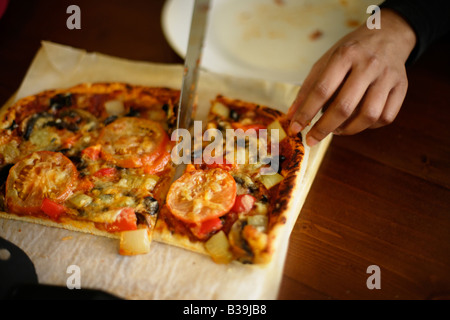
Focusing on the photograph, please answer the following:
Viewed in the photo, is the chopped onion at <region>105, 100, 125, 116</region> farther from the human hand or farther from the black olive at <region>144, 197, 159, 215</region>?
the human hand

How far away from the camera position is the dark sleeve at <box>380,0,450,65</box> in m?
2.29

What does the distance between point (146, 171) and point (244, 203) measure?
0.57 meters

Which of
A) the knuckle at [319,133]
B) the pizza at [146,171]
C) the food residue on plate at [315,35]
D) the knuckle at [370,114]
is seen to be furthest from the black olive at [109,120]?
the food residue on plate at [315,35]

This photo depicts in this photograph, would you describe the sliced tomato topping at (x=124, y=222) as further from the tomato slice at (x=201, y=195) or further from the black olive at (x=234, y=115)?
the black olive at (x=234, y=115)

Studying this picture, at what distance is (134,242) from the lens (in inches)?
76.9

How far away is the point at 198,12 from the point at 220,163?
73cm

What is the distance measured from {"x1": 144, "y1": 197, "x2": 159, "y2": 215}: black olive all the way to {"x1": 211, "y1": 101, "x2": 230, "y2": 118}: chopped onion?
68cm

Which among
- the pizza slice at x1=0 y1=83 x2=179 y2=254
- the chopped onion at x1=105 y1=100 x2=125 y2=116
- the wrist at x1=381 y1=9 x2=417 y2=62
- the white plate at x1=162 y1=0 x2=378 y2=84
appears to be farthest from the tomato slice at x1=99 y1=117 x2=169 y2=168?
the wrist at x1=381 y1=9 x2=417 y2=62

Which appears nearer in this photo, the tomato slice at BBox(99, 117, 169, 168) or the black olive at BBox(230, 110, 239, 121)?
the tomato slice at BBox(99, 117, 169, 168)

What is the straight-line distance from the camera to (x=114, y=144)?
2283mm

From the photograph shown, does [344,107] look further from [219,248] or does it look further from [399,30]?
[219,248]

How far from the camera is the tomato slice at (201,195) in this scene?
6.33ft

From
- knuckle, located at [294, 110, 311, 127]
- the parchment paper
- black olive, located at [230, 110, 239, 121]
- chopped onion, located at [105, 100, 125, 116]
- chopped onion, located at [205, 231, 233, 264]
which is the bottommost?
the parchment paper
